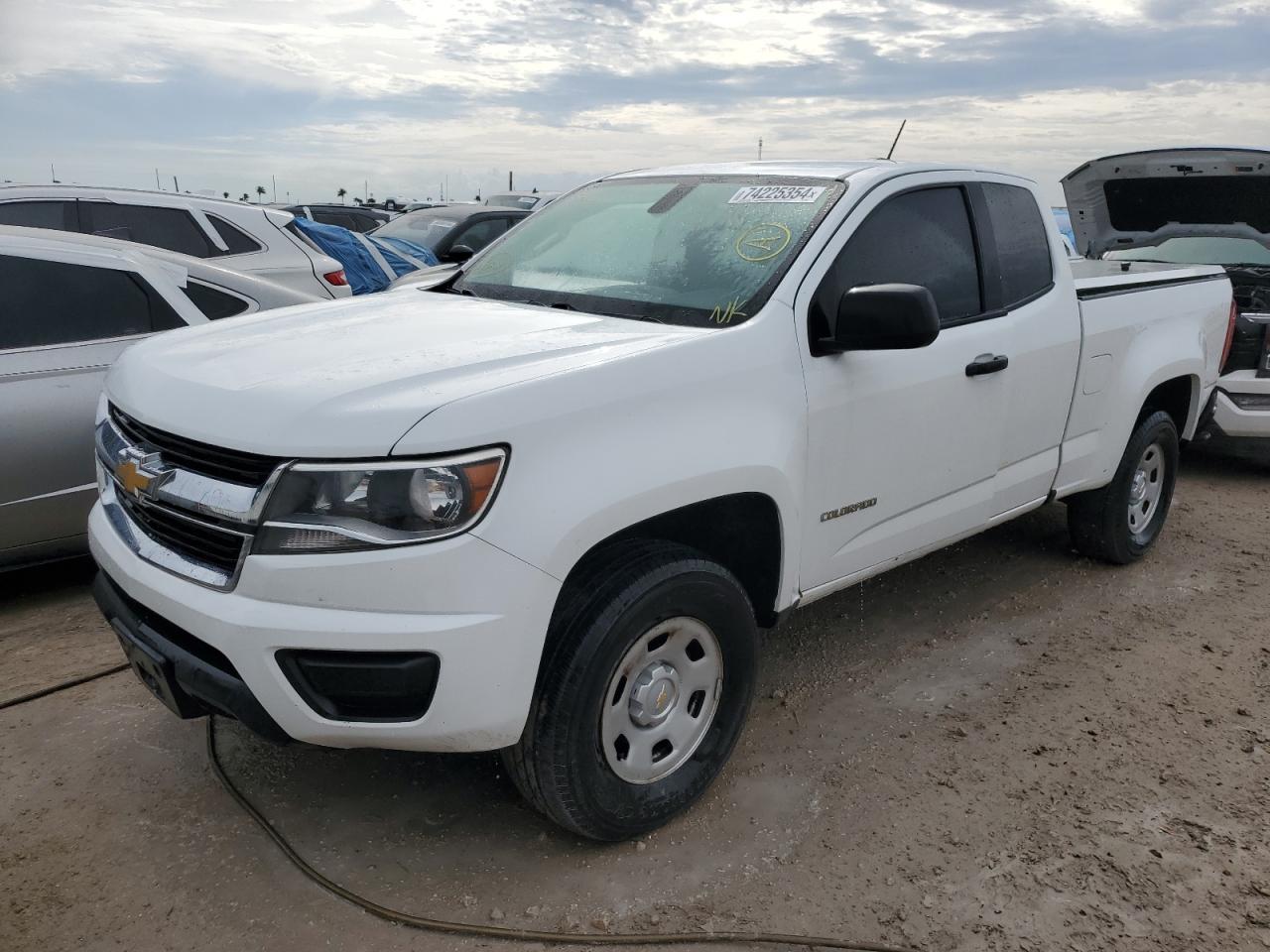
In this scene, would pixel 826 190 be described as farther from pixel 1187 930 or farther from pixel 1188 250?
pixel 1188 250

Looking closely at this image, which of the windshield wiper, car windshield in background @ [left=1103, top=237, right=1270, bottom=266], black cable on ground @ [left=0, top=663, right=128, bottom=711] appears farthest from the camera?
car windshield in background @ [left=1103, top=237, right=1270, bottom=266]

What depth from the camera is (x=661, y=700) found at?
109 inches

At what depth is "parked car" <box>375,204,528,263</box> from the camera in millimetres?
11531

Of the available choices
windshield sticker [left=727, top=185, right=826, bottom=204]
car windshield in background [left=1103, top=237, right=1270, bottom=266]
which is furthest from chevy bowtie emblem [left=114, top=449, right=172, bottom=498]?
car windshield in background [left=1103, top=237, right=1270, bottom=266]

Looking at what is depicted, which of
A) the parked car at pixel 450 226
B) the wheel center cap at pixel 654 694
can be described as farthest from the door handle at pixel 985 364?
the parked car at pixel 450 226

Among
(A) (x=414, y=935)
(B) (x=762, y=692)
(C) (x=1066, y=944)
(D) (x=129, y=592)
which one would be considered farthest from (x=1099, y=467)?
(D) (x=129, y=592)

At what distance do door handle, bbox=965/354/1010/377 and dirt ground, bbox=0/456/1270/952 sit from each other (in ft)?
3.82

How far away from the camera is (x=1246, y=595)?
478 centimetres

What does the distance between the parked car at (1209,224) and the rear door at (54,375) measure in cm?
564

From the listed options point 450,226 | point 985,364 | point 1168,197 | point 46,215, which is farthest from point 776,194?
point 450,226

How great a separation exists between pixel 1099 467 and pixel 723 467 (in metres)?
2.60

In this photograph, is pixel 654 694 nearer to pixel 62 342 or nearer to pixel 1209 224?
pixel 62 342

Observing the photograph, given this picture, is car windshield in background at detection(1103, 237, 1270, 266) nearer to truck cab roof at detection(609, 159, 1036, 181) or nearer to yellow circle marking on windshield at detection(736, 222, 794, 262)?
truck cab roof at detection(609, 159, 1036, 181)

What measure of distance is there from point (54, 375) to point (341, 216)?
38.6 ft
